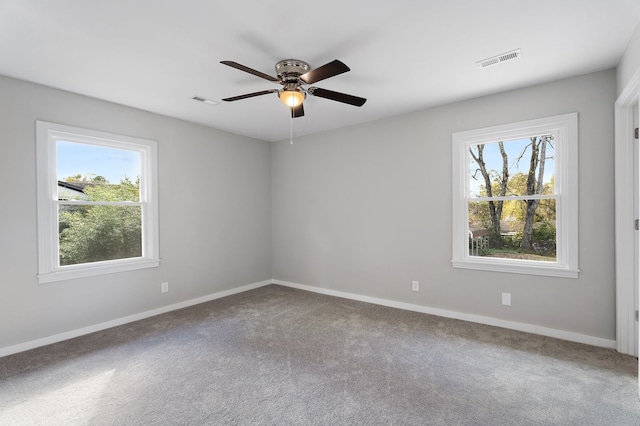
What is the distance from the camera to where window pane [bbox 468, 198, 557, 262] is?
3.22 metres

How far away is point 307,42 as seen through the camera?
7.68 feet

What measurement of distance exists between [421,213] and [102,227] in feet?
12.5

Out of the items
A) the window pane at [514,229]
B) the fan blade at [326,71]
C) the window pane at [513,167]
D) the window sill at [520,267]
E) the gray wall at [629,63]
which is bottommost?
the window sill at [520,267]

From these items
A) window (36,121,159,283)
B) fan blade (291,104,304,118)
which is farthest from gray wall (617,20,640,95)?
window (36,121,159,283)

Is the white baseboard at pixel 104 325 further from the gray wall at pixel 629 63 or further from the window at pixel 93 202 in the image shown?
the gray wall at pixel 629 63

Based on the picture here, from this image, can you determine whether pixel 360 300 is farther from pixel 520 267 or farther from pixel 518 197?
pixel 518 197

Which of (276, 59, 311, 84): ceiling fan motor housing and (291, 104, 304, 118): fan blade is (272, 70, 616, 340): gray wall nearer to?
(291, 104, 304, 118): fan blade

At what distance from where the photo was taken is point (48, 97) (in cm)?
307

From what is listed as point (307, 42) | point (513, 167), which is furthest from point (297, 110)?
point (513, 167)

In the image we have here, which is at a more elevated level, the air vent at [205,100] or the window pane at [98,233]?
the air vent at [205,100]

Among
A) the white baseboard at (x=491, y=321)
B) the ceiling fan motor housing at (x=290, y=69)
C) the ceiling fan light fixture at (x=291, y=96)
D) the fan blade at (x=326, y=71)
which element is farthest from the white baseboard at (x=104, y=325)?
the fan blade at (x=326, y=71)

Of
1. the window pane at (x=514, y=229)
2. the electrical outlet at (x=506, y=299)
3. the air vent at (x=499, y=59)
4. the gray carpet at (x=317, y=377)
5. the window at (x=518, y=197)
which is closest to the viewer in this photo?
the gray carpet at (x=317, y=377)

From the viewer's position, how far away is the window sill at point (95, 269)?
10.1 ft

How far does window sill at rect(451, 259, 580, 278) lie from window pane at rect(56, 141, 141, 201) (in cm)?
403
